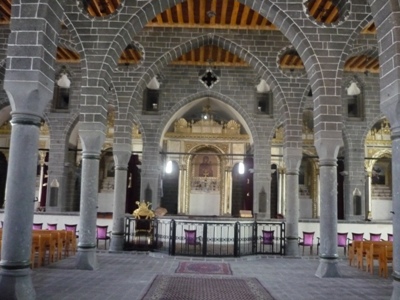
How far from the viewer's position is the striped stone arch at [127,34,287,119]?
44.4 feet

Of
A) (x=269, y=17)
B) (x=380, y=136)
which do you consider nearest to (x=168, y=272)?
(x=269, y=17)

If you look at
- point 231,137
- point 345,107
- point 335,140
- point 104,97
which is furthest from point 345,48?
point 231,137

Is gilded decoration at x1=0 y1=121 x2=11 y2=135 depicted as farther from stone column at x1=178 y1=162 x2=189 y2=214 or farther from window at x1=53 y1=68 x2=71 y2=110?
stone column at x1=178 y1=162 x2=189 y2=214

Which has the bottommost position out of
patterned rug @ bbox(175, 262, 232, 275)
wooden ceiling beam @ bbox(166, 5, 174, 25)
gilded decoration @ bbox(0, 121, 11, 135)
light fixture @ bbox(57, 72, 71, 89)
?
patterned rug @ bbox(175, 262, 232, 275)

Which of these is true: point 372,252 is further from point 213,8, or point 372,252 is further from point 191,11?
point 191,11

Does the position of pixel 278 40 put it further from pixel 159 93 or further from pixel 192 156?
pixel 192 156

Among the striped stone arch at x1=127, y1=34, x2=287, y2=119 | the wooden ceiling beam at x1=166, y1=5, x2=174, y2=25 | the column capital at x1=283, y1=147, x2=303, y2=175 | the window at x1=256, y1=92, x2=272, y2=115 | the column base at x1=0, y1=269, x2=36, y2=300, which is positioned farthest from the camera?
the window at x1=256, y1=92, x2=272, y2=115

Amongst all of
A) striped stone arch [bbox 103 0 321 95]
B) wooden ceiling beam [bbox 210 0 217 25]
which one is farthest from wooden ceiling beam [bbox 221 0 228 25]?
striped stone arch [bbox 103 0 321 95]

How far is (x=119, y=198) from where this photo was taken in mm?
13445

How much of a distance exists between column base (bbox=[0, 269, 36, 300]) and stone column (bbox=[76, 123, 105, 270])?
12.5ft

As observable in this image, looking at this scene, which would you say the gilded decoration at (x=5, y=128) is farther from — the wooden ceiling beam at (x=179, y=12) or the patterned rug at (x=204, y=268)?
the patterned rug at (x=204, y=268)

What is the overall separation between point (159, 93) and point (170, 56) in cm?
423

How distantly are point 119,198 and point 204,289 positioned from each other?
20.6 ft

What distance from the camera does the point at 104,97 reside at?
9.94m
